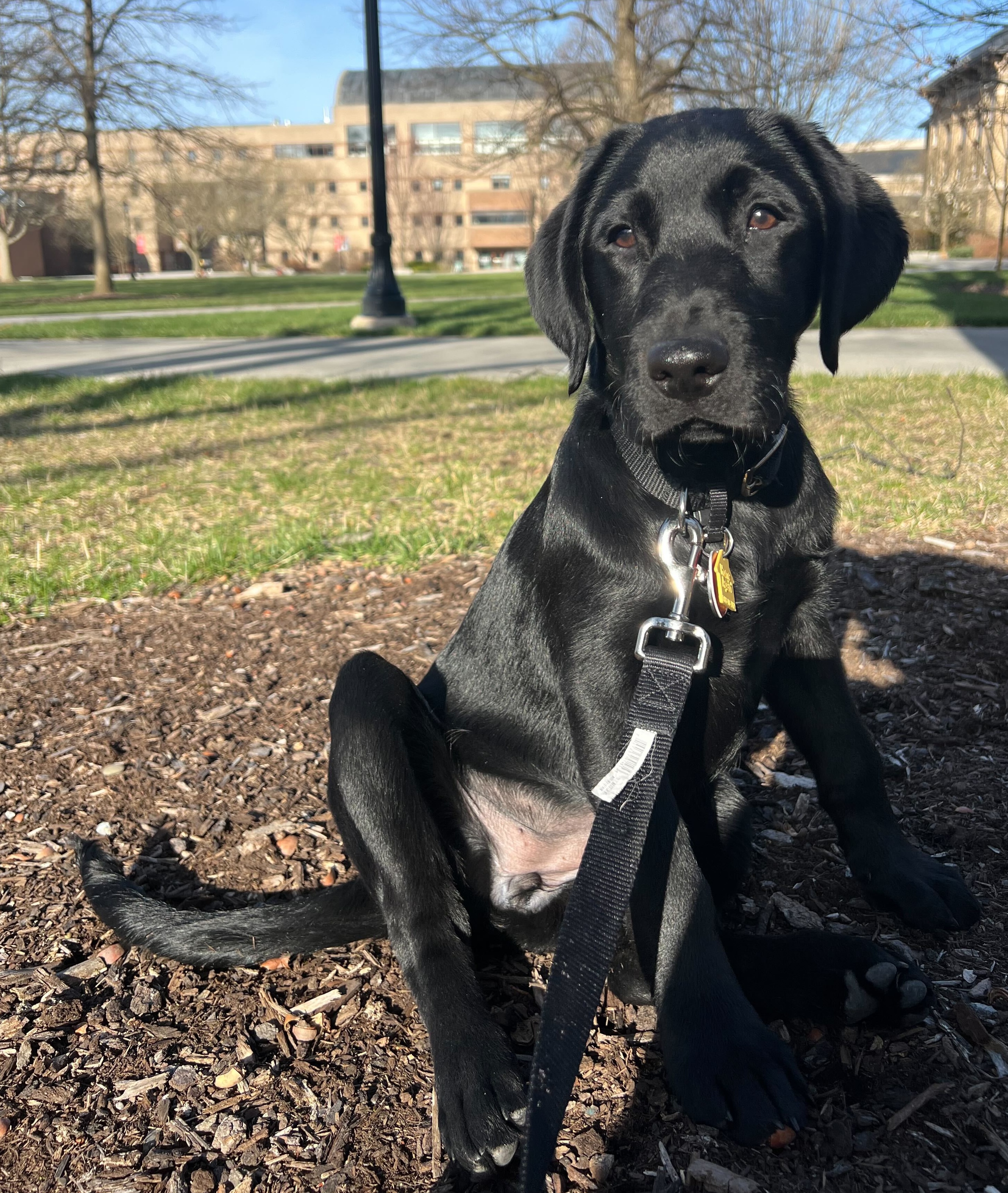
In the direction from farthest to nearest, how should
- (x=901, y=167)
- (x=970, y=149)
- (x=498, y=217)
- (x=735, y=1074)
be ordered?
1. (x=498, y=217)
2. (x=901, y=167)
3. (x=970, y=149)
4. (x=735, y=1074)

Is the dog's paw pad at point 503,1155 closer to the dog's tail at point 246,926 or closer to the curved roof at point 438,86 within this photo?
the dog's tail at point 246,926

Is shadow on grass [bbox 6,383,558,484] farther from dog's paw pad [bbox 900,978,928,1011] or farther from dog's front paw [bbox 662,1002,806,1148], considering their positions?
dog's paw pad [bbox 900,978,928,1011]

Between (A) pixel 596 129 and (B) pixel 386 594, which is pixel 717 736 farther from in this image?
(A) pixel 596 129

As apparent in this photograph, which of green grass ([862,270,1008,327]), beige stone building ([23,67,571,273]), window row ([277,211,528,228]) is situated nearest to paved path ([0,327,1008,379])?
green grass ([862,270,1008,327])

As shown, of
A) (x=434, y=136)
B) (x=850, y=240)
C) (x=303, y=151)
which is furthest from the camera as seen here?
(x=303, y=151)

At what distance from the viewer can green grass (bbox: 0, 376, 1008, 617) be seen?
15.9ft

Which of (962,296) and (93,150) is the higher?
(93,150)

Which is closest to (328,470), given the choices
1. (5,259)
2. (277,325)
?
(277,325)

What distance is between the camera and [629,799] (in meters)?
1.56

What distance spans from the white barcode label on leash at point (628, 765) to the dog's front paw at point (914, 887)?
809 millimetres

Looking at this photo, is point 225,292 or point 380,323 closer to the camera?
point 380,323

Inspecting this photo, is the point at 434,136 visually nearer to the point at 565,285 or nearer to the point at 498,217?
the point at 498,217

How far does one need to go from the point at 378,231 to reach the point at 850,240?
13.7m

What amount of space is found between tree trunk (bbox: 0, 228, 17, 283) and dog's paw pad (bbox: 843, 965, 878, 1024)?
58914mm
